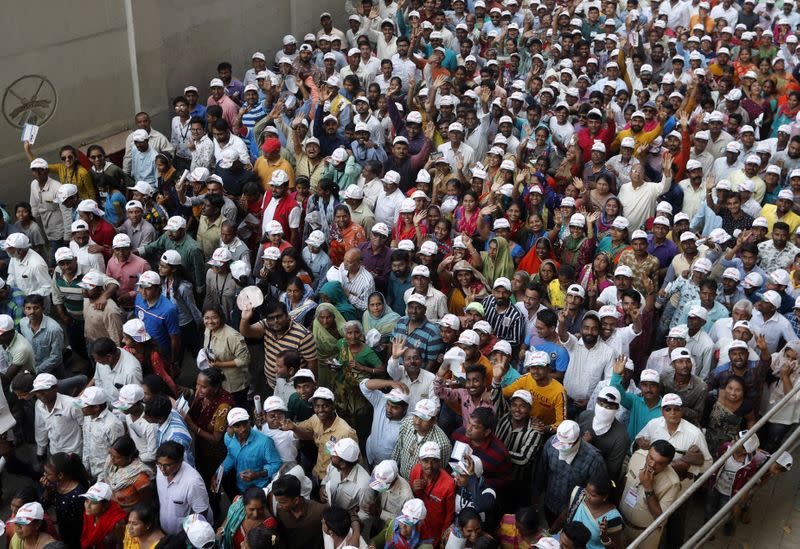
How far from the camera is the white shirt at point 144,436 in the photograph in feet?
21.9

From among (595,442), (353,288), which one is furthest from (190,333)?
(595,442)

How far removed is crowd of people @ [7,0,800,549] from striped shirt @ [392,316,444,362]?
0.02 m

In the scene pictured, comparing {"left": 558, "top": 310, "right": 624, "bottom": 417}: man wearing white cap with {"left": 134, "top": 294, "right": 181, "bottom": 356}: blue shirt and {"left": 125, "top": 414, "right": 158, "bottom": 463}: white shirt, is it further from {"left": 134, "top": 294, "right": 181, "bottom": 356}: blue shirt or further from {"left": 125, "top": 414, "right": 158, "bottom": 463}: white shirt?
{"left": 134, "top": 294, "right": 181, "bottom": 356}: blue shirt

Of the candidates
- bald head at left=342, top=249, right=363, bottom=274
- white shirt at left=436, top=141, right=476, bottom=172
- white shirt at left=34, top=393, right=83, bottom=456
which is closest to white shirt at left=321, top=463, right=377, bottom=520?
white shirt at left=34, top=393, right=83, bottom=456

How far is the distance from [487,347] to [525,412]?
3.30 ft

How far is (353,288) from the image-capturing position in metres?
8.62

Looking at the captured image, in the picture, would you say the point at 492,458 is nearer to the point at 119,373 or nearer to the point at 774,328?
the point at 119,373

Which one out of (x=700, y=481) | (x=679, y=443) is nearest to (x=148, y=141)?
(x=679, y=443)

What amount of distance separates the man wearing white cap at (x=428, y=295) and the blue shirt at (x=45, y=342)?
3088 millimetres

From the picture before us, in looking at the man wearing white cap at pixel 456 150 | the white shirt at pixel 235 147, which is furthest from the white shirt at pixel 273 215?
the man wearing white cap at pixel 456 150

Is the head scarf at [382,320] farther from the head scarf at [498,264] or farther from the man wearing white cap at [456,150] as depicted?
the man wearing white cap at [456,150]

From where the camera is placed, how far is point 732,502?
5.98 meters

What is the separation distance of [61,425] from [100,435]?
17.4 inches

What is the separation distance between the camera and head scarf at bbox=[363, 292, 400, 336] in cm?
807
